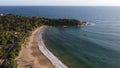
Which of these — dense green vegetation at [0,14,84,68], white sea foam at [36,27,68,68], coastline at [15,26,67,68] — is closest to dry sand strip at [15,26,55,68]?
coastline at [15,26,67,68]

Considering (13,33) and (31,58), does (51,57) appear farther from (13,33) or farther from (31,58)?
(13,33)

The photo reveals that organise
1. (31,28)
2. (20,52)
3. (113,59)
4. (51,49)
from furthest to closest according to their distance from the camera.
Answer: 1. (31,28)
2. (51,49)
3. (20,52)
4. (113,59)

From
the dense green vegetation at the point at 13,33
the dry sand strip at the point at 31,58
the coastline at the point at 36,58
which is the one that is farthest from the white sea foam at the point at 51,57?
the dense green vegetation at the point at 13,33

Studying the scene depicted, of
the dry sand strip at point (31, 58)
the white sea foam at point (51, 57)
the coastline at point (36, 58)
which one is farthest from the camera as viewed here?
the white sea foam at point (51, 57)

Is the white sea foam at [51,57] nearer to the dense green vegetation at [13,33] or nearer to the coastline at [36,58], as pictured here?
the coastline at [36,58]

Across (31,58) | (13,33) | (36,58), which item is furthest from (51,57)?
(13,33)

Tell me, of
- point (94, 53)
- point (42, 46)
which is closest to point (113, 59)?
point (94, 53)

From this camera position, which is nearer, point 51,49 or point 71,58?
point 71,58

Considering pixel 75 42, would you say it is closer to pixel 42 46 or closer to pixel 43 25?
pixel 42 46
